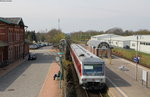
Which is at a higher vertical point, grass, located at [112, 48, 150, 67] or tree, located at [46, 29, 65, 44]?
tree, located at [46, 29, 65, 44]

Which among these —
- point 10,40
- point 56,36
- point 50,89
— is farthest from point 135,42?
point 50,89

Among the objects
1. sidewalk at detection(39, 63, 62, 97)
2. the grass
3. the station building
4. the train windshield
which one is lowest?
sidewalk at detection(39, 63, 62, 97)

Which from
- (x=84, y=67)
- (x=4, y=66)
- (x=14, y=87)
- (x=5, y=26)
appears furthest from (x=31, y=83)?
(x=5, y=26)

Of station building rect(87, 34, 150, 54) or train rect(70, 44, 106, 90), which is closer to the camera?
train rect(70, 44, 106, 90)

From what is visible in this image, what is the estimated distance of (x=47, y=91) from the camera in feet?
48.5

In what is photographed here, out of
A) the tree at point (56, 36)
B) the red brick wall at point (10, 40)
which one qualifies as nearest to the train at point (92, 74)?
the red brick wall at point (10, 40)

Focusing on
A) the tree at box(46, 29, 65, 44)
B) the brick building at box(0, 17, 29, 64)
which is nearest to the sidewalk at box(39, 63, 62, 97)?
the brick building at box(0, 17, 29, 64)

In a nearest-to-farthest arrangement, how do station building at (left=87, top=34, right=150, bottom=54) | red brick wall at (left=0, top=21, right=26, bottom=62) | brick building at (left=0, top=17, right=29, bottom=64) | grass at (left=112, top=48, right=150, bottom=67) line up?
brick building at (left=0, top=17, right=29, bottom=64) < red brick wall at (left=0, top=21, right=26, bottom=62) < grass at (left=112, top=48, right=150, bottom=67) < station building at (left=87, top=34, right=150, bottom=54)

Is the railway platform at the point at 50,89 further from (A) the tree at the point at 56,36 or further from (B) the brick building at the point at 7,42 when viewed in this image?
(A) the tree at the point at 56,36

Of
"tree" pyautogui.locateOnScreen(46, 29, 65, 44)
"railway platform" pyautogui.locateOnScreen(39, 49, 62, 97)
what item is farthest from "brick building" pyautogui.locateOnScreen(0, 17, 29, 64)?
"tree" pyautogui.locateOnScreen(46, 29, 65, 44)

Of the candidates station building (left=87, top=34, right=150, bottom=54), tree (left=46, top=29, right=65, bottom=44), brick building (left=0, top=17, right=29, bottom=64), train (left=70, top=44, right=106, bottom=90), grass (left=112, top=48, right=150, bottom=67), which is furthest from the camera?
tree (left=46, top=29, right=65, bottom=44)

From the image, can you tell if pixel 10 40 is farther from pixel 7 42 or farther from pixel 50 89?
pixel 50 89

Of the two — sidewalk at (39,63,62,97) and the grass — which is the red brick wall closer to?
sidewalk at (39,63,62,97)

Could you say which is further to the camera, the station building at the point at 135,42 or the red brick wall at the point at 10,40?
the station building at the point at 135,42
